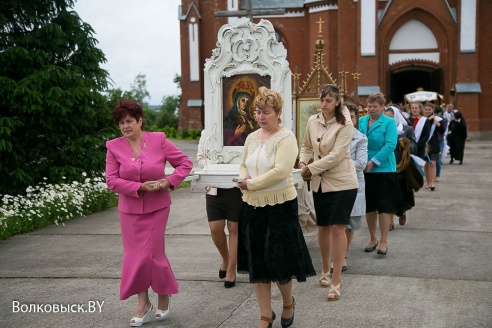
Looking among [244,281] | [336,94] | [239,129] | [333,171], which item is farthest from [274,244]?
[239,129]

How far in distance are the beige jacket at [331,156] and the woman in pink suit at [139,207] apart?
59.0 inches

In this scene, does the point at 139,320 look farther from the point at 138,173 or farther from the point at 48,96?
the point at 48,96

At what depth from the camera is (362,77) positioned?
33344 millimetres

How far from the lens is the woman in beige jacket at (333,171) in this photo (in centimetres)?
628

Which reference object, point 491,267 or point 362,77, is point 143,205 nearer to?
point 491,267

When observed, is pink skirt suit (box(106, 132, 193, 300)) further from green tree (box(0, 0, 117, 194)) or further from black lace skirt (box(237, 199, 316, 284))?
green tree (box(0, 0, 117, 194))

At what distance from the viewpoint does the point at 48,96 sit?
41.0 feet

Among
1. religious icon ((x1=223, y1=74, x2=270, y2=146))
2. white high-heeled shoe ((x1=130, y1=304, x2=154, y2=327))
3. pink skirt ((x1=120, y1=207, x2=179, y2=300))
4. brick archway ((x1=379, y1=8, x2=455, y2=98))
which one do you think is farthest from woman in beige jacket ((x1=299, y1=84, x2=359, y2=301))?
brick archway ((x1=379, y1=8, x2=455, y2=98))

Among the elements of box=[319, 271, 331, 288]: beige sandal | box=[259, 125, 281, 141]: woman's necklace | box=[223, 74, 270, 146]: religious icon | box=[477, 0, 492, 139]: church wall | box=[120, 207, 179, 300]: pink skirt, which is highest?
box=[477, 0, 492, 139]: church wall

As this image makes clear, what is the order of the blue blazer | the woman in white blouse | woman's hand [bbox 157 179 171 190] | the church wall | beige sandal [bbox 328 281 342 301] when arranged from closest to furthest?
the woman in white blouse → woman's hand [bbox 157 179 171 190] → beige sandal [bbox 328 281 342 301] → the blue blazer → the church wall

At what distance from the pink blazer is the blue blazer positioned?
305 cm

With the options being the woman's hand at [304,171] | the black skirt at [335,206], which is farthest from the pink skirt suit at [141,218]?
the black skirt at [335,206]

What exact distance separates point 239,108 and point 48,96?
243 inches

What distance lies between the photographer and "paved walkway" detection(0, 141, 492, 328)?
220 inches
